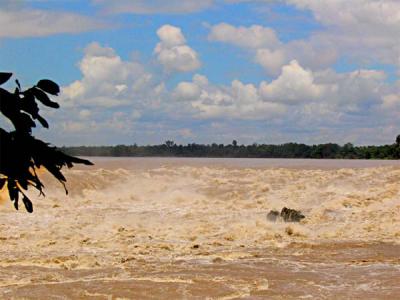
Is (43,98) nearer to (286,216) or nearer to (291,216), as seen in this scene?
(286,216)

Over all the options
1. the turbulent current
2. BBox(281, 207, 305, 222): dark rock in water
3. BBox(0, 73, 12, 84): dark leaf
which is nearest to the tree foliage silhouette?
BBox(0, 73, 12, 84): dark leaf

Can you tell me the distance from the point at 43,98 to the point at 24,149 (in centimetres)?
20

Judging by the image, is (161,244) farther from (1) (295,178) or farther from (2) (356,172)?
(2) (356,172)

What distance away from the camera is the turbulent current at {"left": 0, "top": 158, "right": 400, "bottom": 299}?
11.7 m

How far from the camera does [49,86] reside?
2543 millimetres

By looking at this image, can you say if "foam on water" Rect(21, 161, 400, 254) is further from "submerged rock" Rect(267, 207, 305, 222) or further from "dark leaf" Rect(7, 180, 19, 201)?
"dark leaf" Rect(7, 180, 19, 201)

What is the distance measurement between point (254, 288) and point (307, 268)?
2266mm

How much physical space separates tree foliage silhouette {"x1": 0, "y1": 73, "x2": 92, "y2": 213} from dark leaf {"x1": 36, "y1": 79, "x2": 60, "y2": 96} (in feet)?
0.17

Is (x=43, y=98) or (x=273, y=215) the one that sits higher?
(x=43, y=98)

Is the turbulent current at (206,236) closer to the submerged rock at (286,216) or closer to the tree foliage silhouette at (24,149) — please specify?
the submerged rock at (286,216)

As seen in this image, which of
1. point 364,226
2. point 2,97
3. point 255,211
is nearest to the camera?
point 2,97

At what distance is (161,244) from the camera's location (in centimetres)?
1700

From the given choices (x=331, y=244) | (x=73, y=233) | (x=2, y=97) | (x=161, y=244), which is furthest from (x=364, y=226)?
(x=2, y=97)

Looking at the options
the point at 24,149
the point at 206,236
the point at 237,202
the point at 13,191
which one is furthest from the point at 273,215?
the point at 24,149
